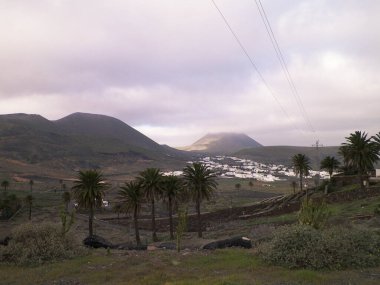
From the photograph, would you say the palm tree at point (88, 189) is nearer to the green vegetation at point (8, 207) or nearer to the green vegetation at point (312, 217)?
the green vegetation at point (312, 217)

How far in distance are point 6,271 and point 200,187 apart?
3819cm

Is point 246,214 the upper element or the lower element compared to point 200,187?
lower

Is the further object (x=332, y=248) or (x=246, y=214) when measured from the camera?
(x=246, y=214)

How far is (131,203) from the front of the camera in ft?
199

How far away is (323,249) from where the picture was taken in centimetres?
2020

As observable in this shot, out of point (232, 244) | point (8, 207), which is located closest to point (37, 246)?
point (232, 244)

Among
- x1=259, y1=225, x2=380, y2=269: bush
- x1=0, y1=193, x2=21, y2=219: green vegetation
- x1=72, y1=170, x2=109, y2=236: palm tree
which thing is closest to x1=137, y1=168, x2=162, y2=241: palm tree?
x1=72, y1=170, x2=109, y2=236: palm tree

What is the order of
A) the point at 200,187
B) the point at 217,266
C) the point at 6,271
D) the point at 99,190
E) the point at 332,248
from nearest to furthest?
the point at 332,248 → the point at 217,266 → the point at 6,271 → the point at 99,190 → the point at 200,187

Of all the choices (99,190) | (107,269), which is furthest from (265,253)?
(99,190)

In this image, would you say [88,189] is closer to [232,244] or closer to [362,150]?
[232,244]

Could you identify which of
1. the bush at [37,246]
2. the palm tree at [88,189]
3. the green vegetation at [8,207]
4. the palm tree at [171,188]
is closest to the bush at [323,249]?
the bush at [37,246]

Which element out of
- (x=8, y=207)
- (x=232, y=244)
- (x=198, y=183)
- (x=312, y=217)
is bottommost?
(x=8, y=207)

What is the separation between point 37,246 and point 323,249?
56.5 ft

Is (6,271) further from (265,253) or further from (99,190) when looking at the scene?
(99,190)
